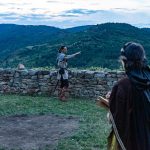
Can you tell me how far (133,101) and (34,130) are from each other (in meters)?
5.56

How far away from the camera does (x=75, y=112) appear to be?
1241 centimetres

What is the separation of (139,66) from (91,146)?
402cm

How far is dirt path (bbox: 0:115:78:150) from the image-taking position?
900 centimetres

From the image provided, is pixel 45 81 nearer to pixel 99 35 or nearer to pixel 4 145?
pixel 4 145

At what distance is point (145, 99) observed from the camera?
4887 mm

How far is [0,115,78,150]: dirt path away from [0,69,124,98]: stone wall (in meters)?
3.23

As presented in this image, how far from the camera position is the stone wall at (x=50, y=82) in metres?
14.7

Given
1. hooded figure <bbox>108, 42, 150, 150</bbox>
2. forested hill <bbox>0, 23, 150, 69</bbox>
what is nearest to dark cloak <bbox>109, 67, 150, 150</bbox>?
hooded figure <bbox>108, 42, 150, 150</bbox>

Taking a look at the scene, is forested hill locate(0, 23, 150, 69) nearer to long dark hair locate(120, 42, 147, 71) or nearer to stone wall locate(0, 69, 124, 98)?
stone wall locate(0, 69, 124, 98)

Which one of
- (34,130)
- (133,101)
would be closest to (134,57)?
(133,101)

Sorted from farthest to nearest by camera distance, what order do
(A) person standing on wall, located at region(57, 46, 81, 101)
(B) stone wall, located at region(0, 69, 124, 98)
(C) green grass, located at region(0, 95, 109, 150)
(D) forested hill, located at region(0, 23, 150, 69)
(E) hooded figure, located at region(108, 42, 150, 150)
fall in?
(D) forested hill, located at region(0, 23, 150, 69), (B) stone wall, located at region(0, 69, 124, 98), (A) person standing on wall, located at region(57, 46, 81, 101), (C) green grass, located at region(0, 95, 109, 150), (E) hooded figure, located at region(108, 42, 150, 150)

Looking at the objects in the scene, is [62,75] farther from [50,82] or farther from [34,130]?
[34,130]

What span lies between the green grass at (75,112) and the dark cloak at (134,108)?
3672 mm

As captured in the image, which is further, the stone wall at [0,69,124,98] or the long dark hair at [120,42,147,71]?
the stone wall at [0,69,124,98]
